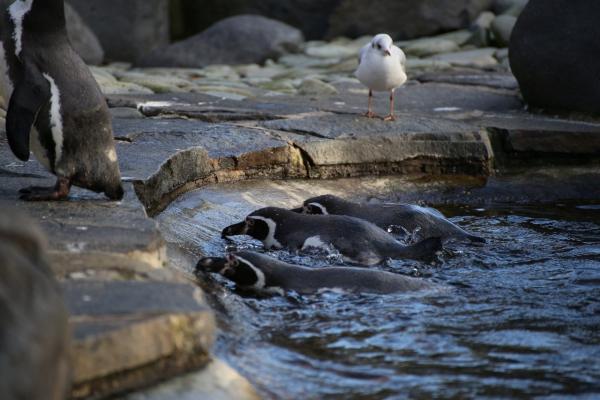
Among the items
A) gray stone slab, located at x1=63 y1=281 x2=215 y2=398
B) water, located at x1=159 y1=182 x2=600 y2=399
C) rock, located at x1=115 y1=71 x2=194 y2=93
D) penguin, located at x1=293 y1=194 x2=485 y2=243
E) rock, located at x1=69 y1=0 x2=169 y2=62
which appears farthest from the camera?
rock, located at x1=69 y1=0 x2=169 y2=62

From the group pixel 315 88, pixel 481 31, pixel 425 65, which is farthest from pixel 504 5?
pixel 315 88

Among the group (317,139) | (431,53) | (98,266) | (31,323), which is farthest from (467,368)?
(431,53)

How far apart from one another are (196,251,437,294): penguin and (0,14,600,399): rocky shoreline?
1.47 feet

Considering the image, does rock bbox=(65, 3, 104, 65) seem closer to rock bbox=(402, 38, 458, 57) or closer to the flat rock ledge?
rock bbox=(402, 38, 458, 57)

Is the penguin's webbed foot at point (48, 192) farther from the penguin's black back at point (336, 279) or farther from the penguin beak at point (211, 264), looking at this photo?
the penguin's black back at point (336, 279)

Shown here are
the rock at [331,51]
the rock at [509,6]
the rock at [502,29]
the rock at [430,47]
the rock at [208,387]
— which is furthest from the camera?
the rock at [509,6]

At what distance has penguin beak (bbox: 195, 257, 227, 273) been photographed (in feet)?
14.7

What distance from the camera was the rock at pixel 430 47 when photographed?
41.1 feet

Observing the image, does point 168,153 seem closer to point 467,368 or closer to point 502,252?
point 502,252

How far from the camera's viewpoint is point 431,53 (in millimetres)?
12508

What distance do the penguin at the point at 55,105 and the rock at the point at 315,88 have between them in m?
4.86

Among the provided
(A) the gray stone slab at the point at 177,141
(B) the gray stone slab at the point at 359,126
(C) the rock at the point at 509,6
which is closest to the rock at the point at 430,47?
(C) the rock at the point at 509,6

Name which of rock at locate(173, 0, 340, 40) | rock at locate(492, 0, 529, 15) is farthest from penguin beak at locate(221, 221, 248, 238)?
rock at locate(173, 0, 340, 40)

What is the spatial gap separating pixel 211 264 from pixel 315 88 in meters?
5.13
